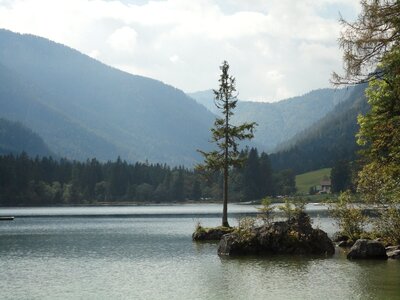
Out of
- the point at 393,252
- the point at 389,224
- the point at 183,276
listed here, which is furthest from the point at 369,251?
the point at 183,276

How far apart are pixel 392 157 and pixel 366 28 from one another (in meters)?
6.26

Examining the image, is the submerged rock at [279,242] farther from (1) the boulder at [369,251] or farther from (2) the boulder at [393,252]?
(2) the boulder at [393,252]

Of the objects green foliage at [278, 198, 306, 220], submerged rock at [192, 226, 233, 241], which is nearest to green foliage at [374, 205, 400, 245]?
green foliage at [278, 198, 306, 220]

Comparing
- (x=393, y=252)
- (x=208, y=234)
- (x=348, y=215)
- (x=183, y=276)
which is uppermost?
(x=348, y=215)

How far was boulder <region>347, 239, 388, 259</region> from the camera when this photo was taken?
140 ft

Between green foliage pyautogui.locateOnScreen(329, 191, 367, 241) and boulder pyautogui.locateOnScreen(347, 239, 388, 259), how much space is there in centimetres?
826

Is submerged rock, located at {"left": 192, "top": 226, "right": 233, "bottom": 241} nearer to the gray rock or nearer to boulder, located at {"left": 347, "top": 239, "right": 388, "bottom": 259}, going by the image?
boulder, located at {"left": 347, "top": 239, "right": 388, "bottom": 259}

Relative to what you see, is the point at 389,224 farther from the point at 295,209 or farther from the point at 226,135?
the point at 226,135

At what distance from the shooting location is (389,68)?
24.8 m

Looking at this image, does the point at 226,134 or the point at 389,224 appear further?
the point at 226,134

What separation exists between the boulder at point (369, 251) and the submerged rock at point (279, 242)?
4451 millimetres

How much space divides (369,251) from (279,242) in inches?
318

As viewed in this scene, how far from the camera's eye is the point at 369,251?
43.0 metres

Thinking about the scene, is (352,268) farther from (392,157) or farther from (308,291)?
(392,157)
